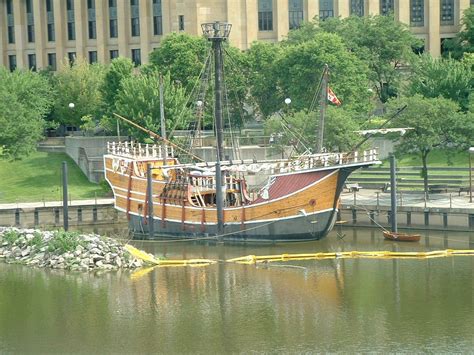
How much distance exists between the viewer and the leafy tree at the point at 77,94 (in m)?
108

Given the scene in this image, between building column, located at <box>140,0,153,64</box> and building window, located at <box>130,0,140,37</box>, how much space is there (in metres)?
1.50

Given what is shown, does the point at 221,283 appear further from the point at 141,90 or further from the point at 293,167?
the point at 141,90

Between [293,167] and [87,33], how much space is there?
237 feet

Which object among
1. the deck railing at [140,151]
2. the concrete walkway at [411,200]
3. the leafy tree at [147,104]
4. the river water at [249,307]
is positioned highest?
the leafy tree at [147,104]

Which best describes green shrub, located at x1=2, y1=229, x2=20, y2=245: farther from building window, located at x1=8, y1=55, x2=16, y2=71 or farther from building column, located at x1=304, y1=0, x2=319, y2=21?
building window, located at x1=8, y1=55, x2=16, y2=71

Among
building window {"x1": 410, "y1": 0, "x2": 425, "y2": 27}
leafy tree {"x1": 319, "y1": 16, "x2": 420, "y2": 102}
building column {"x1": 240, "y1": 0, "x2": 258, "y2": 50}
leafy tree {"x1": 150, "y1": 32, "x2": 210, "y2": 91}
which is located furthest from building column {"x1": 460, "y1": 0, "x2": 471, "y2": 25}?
leafy tree {"x1": 150, "y1": 32, "x2": 210, "y2": 91}

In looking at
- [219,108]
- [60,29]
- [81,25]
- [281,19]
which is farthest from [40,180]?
[60,29]

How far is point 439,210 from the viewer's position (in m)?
66.8

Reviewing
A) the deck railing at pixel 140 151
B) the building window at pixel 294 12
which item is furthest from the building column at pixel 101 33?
the deck railing at pixel 140 151

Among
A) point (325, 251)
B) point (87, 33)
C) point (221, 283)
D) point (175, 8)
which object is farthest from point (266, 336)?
point (87, 33)

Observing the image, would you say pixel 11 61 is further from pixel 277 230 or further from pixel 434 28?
pixel 277 230

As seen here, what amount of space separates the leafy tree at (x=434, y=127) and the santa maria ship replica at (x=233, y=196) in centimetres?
582

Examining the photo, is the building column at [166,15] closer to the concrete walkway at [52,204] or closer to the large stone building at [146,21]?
the large stone building at [146,21]

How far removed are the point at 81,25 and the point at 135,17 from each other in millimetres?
6823
